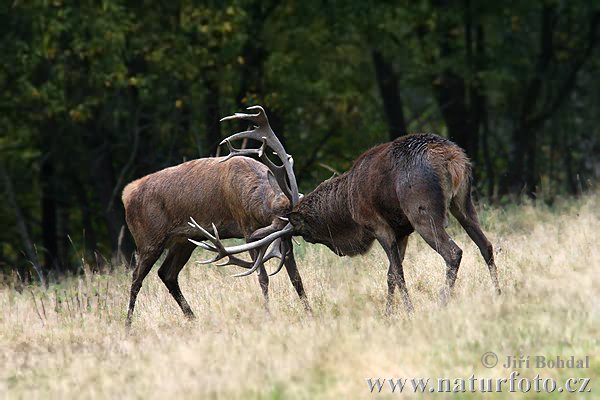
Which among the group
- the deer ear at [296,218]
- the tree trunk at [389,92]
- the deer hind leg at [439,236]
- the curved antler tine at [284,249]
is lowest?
the tree trunk at [389,92]

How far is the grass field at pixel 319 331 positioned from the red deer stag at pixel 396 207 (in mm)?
383

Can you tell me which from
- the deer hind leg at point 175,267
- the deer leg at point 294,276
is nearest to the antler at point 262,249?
the deer leg at point 294,276

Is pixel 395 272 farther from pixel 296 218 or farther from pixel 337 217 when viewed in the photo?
pixel 296 218

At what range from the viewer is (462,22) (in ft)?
71.6

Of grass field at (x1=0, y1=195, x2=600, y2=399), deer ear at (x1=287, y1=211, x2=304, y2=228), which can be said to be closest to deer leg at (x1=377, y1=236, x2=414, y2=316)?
grass field at (x1=0, y1=195, x2=600, y2=399)

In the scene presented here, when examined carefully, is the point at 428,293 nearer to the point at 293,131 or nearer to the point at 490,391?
the point at 490,391

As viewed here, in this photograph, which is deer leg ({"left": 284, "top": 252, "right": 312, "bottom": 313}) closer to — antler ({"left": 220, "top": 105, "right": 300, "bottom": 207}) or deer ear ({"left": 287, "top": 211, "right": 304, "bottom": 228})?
deer ear ({"left": 287, "top": 211, "right": 304, "bottom": 228})

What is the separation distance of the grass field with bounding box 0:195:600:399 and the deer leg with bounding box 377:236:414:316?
133 millimetres

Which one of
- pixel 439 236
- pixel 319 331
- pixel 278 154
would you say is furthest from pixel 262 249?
pixel 319 331

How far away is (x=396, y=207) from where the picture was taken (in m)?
9.90

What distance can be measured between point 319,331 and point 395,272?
5.39 ft

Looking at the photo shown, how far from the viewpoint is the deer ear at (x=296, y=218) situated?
35.3 feet

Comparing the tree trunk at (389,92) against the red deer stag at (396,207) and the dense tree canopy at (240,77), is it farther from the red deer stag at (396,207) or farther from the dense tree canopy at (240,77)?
the red deer stag at (396,207)

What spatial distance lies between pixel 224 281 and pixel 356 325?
363cm
